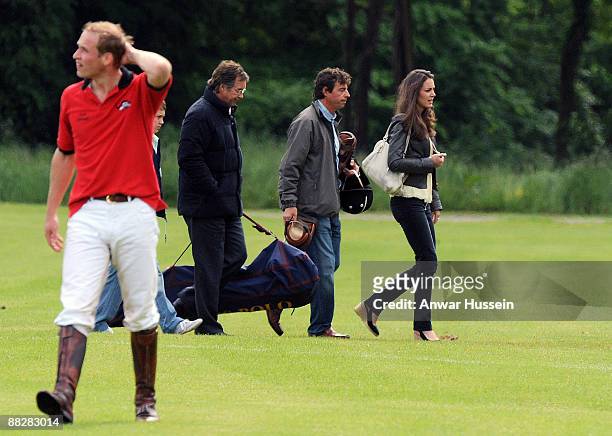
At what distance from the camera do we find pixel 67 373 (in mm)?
7578

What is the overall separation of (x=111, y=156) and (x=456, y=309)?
7593mm

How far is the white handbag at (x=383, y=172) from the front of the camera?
11922 mm

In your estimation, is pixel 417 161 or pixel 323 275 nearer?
pixel 417 161

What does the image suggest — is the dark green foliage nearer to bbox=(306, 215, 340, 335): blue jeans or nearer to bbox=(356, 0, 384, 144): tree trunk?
bbox=(356, 0, 384, 144): tree trunk

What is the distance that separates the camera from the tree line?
144 ft

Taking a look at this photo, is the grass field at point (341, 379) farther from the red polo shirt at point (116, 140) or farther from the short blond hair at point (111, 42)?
the short blond hair at point (111, 42)

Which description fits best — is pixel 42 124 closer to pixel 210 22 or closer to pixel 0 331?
pixel 210 22

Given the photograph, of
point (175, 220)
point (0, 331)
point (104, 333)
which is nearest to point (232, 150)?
point (104, 333)

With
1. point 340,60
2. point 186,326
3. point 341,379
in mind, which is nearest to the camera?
point 341,379

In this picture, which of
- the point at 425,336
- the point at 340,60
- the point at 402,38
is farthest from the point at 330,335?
the point at 340,60

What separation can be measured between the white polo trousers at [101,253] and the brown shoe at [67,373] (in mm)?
53

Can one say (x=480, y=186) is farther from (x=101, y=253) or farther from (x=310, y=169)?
(x=101, y=253)

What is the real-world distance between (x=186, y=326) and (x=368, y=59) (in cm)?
3083

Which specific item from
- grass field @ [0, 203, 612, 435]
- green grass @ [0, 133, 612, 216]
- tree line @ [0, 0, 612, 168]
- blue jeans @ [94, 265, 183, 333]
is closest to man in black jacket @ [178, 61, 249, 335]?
blue jeans @ [94, 265, 183, 333]
